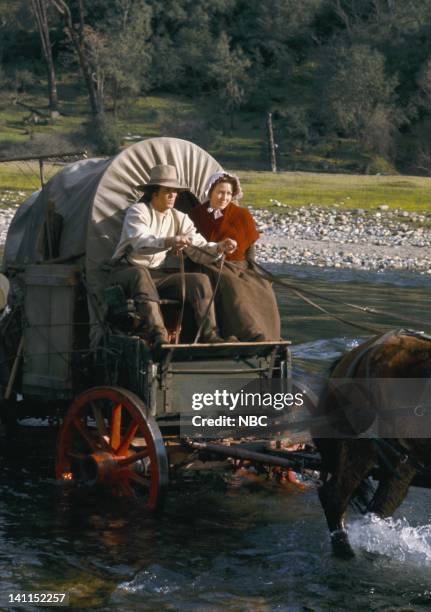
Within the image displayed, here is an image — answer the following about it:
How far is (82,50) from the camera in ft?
229

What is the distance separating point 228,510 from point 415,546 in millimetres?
1737

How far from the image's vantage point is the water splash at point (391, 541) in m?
7.59

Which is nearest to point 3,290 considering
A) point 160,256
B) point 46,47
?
point 160,256

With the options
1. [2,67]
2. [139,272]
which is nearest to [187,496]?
[139,272]

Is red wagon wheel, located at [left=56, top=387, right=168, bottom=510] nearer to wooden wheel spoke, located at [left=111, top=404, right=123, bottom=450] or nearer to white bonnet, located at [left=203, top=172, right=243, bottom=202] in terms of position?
wooden wheel spoke, located at [left=111, top=404, right=123, bottom=450]

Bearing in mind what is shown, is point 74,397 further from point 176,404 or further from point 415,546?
point 415,546

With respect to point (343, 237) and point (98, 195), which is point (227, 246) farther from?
point (343, 237)

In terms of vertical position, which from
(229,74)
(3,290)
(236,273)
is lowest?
(3,290)

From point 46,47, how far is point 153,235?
6457 cm

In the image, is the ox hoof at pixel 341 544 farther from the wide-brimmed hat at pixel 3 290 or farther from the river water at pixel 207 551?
the wide-brimmed hat at pixel 3 290

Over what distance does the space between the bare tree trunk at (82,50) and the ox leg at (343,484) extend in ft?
185

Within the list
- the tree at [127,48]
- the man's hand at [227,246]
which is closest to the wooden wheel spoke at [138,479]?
the man's hand at [227,246]

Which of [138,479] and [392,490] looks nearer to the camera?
[392,490]

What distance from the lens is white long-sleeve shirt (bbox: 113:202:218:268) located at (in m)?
8.45
